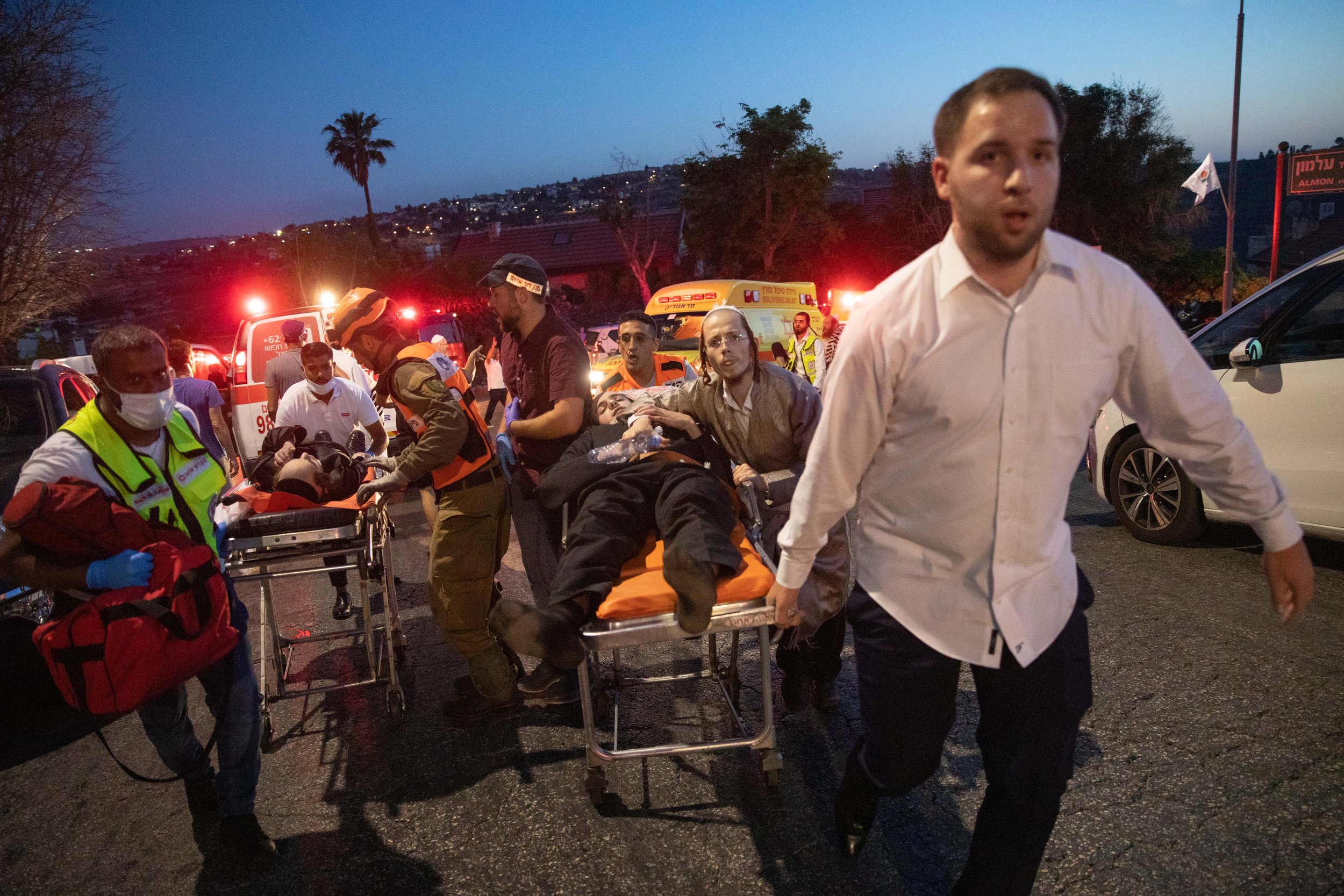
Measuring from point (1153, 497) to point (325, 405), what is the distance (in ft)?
20.0

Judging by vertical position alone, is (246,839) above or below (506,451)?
below

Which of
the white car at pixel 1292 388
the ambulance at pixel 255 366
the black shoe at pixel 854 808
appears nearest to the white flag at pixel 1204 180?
the white car at pixel 1292 388

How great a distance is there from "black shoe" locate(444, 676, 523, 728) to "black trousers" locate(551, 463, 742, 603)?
1.05 meters

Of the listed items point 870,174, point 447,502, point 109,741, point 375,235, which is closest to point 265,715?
point 109,741

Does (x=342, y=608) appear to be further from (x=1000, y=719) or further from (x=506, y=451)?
(x=1000, y=719)

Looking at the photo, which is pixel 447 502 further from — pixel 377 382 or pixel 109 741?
pixel 109 741

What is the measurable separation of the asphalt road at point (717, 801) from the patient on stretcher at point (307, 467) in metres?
1.20

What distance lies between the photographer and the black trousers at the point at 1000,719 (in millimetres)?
1934

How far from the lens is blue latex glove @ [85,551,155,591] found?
2.68m

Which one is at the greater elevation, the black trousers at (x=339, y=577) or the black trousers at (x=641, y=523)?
the black trousers at (x=641, y=523)

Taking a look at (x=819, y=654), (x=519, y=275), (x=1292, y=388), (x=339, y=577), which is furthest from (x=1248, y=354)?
(x=339, y=577)

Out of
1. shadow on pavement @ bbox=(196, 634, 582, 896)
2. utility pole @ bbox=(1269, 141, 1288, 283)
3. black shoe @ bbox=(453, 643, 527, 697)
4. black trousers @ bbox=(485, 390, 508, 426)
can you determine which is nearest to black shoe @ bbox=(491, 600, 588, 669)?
shadow on pavement @ bbox=(196, 634, 582, 896)

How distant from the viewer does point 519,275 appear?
4.10m

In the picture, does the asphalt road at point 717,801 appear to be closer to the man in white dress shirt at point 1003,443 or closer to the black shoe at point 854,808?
the black shoe at point 854,808
